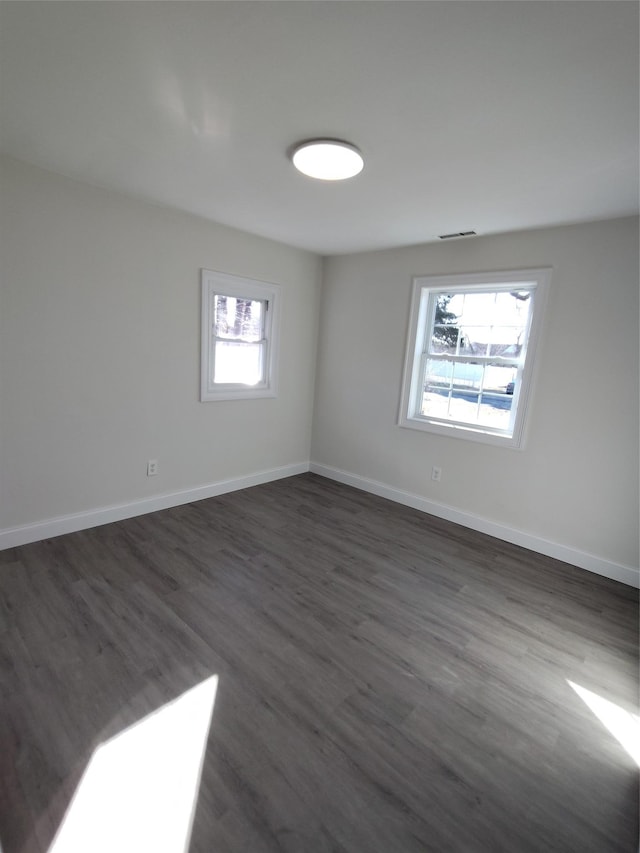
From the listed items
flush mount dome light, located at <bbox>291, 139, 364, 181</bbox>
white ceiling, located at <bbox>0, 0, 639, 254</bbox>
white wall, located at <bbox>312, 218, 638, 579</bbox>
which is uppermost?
white ceiling, located at <bbox>0, 0, 639, 254</bbox>

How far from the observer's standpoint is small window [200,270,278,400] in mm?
3531

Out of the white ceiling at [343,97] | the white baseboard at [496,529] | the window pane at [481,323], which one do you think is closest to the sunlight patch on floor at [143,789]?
the white ceiling at [343,97]

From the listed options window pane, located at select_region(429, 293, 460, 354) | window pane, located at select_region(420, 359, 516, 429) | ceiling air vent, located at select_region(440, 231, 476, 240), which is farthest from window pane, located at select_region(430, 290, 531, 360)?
ceiling air vent, located at select_region(440, 231, 476, 240)

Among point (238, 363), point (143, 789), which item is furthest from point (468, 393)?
point (143, 789)

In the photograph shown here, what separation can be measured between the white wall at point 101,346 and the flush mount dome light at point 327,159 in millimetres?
1527

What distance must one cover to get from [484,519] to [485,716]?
6.47 ft

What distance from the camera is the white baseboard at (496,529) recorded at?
287 cm

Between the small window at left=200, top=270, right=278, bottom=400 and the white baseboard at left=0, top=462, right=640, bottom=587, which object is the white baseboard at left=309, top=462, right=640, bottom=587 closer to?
the white baseboard at left=0, top=462, right=640, bottom=587

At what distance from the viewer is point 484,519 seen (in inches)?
137

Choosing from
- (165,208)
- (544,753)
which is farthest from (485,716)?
(165,208)

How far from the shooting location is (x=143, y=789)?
4.39 feet

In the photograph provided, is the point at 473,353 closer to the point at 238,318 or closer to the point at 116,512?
the point at 238,318

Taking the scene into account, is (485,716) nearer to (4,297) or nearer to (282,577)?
(282,577)

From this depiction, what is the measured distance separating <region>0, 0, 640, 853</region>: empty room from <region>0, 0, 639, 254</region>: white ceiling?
0.6 inches
